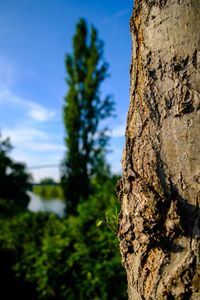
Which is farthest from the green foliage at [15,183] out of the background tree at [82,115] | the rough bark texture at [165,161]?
the rough bark texture at [165,161]

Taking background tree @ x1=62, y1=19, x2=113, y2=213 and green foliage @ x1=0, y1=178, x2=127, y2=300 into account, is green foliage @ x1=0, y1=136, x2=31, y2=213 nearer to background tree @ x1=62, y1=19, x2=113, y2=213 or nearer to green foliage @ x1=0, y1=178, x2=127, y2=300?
background tree @ x1=62, y1=19, x2=113, y2=213

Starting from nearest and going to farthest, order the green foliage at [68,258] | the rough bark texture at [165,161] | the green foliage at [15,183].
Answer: the rough bark texture at [165,161] < the green foliage at [68,258] < the green foliage at [15,183]

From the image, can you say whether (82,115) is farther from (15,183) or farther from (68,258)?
(68,258)

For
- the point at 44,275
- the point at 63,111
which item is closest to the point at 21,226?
the point at 44,275

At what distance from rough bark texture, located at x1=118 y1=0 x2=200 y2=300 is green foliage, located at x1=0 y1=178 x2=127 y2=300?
330 cm

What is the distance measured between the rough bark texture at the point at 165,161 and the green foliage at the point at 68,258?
3.30 meters

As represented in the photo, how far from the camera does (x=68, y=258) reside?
607 centimetres

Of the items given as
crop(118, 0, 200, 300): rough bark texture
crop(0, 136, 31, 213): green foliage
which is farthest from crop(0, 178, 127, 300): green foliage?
crop(0, 136, 31, 213): green foliage

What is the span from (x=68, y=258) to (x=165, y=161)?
529 centimetres

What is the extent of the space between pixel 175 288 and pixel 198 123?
1.50ft

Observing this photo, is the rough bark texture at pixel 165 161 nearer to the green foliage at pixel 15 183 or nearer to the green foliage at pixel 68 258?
the green foliage at pixel 68 258

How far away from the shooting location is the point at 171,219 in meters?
1.08

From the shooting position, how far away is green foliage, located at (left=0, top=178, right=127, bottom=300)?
526 centimetres

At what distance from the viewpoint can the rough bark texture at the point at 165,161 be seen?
1.05 m
